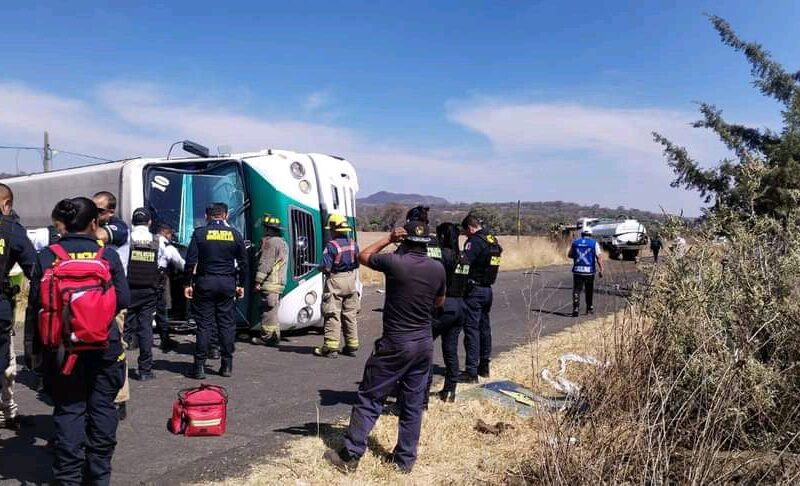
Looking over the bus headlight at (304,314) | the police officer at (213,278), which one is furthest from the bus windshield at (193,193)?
the police officer at (213,278)

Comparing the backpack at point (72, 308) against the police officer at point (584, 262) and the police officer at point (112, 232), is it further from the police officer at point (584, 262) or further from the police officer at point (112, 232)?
the police officer at point (584, 262)

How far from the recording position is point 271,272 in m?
8.88

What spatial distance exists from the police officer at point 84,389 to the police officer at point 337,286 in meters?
4.46

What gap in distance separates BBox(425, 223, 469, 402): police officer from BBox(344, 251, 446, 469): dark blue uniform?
4.83 ft

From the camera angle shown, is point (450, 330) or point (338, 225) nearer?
point (450, 330)

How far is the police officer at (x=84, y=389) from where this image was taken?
382 centimetres

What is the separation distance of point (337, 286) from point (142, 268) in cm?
257

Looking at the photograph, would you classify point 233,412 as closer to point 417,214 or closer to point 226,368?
point 226,368

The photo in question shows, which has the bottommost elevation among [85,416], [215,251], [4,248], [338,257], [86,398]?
[85,416]

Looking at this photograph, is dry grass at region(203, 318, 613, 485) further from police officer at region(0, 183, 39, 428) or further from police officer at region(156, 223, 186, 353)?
police officer at region(156, 223, 186, 353)

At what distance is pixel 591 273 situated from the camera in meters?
12.7

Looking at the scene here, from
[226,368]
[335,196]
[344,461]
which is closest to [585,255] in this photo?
[335,196]

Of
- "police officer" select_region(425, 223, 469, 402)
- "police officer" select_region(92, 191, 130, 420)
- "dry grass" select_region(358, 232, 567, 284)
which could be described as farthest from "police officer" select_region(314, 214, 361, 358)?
"dry grass" select_region(358, 232, 567, 284)

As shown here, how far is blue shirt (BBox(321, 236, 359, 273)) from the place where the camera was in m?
8.46
